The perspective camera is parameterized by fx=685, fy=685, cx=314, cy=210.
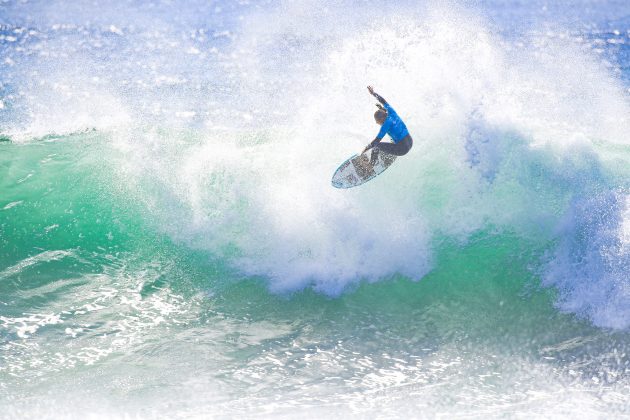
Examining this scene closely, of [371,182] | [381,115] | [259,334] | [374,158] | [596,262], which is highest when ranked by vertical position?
[381,115]

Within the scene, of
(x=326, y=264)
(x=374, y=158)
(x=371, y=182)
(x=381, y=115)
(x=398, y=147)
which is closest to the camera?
(x=381, y=115)

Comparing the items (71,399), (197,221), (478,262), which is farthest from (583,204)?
(71,399)

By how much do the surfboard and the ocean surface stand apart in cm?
27

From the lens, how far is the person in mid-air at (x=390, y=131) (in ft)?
21.4

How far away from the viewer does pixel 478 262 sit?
24.5 ft

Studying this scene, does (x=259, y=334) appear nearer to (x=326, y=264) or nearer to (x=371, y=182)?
(x=326, y=264)

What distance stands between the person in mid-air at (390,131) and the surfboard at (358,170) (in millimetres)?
208

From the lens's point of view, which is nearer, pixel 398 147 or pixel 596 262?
pixel 398 147

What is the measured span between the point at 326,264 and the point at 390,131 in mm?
1578

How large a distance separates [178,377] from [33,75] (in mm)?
9035

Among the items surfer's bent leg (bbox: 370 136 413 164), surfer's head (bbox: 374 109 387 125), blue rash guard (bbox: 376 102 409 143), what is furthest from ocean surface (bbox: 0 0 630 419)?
surfer's head (bbox: 374 109 387 125)

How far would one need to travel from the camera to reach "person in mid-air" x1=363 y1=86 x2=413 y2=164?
6527 mm

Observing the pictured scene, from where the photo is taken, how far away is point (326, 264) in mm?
7246

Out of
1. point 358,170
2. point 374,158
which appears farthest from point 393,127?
point 358,170
